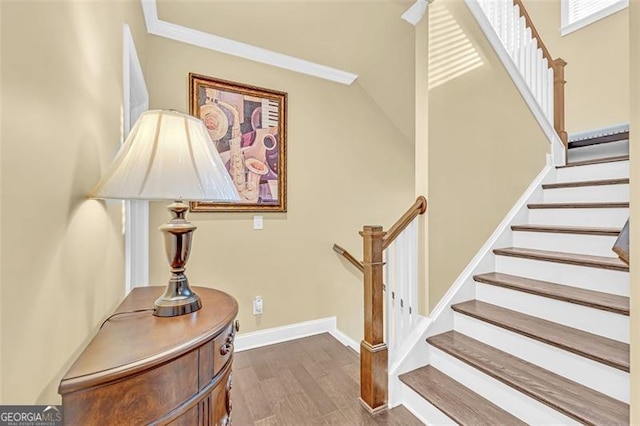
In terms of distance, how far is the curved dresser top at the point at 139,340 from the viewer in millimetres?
656

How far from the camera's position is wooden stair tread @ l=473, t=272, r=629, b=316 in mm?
1478

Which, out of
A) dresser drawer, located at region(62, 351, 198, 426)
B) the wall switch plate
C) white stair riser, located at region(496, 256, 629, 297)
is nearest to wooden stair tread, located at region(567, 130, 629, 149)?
white stair riser, located at region(496, 256, 629, 297)

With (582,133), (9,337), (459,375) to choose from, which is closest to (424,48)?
(459,375)

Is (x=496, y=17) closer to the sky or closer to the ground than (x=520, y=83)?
closer to the sky

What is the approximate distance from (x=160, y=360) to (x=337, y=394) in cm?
152

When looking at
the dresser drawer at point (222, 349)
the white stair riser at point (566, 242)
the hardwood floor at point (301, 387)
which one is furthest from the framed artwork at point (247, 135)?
the white stair riser at point (566, 242)

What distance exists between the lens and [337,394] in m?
1.92

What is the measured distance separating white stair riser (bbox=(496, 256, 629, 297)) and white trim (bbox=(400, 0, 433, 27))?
5.88 feet

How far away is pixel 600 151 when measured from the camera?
2.98 m

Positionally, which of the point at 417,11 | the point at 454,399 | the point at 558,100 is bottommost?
the point at 454,399

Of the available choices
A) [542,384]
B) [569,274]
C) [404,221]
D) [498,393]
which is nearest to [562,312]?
[569,274]

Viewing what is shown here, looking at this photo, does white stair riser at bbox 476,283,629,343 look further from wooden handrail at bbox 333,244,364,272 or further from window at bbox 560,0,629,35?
window at bbox 560,0,629,35

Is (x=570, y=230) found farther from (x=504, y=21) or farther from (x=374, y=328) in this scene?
(x=504, y=21)

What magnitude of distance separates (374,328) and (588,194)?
1907 millimetres
